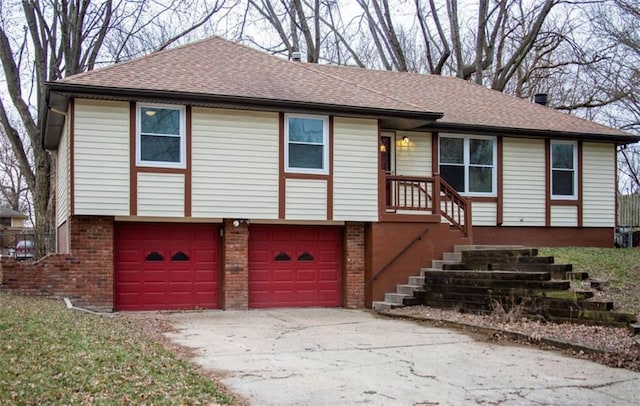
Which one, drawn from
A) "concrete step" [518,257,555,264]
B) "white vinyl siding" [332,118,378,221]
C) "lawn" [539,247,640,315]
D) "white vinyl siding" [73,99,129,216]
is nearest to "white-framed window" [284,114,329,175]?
"white vinyl siding" [332,118,378,221]

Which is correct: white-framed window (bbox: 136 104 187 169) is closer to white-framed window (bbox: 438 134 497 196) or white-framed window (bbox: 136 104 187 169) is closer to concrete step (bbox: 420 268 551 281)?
concrete step (bbox: 420 268 551 281)

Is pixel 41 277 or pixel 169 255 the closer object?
pixel 41 277

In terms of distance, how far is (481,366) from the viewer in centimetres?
803

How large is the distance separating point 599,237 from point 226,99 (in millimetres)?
10924

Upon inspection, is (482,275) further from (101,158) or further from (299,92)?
(101,158)

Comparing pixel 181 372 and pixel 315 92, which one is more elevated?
pixel 315 92

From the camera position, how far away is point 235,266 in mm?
14047

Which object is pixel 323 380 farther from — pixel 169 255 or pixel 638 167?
pixel 638 167

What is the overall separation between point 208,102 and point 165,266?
3643 millimetres

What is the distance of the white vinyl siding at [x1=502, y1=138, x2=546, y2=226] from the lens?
16.8 metres

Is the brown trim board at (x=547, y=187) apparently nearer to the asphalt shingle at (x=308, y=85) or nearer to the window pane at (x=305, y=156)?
the asphalt shingle at (x=308, y=85)

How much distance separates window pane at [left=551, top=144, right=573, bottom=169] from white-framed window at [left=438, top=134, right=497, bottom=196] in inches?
70.9

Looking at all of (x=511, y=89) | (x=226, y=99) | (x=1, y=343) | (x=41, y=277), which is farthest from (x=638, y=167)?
(x=1, y=343)

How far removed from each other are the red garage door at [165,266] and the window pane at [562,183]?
30.1ft
